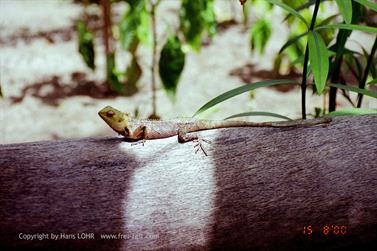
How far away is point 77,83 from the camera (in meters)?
5.39

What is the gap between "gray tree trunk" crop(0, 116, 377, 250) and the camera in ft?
5.50

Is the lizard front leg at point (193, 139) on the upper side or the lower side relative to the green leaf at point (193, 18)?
lower

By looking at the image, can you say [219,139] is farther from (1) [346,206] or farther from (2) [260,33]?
(2) [260,33]

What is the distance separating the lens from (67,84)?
535 cm

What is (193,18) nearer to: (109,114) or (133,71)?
(133,71)

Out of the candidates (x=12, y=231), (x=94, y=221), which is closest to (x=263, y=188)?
(x=94, y=221)

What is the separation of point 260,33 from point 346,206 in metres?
2.24

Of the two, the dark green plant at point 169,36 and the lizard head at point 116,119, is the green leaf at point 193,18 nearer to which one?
the dark green plant at point 169,36

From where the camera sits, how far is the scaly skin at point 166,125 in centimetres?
197

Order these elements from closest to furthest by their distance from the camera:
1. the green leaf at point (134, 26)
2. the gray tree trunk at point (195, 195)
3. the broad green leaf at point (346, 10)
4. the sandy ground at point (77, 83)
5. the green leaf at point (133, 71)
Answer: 1. the gray tree trunk at point (195, 195)
2. the broad green leaf at point (346, 10)
3. the green leaf at point (134, 26)
4. the green leaf at point (133, 71)
5. the sandy ground at point (77, 83)
